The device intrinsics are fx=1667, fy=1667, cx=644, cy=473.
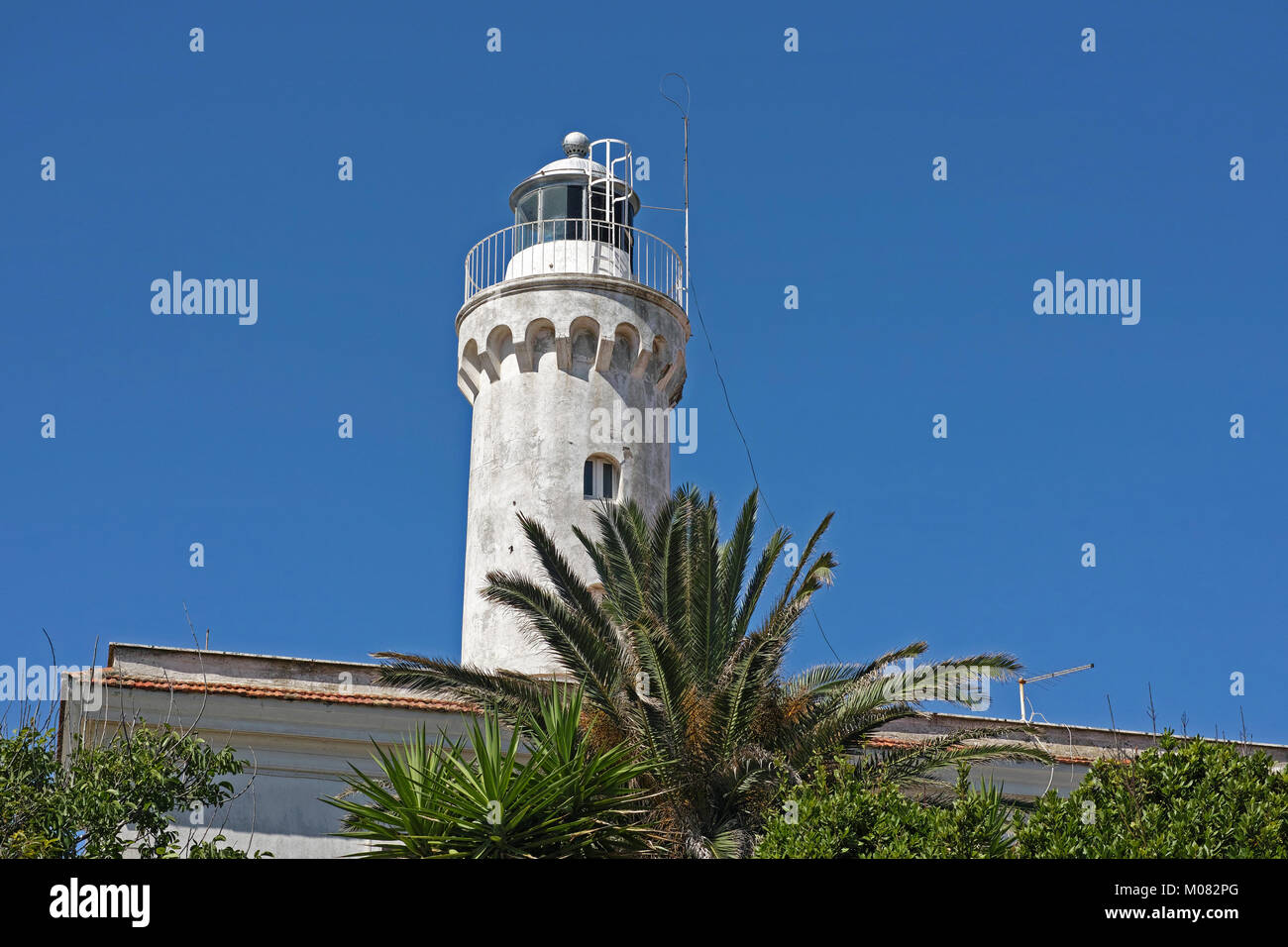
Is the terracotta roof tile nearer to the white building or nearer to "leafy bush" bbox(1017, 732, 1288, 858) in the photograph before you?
the white building

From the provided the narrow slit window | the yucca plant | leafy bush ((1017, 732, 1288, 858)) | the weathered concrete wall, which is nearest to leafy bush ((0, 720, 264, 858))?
the yucca plant

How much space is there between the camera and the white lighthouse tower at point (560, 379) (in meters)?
25.4

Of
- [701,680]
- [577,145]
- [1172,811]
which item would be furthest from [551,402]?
[1172,811]

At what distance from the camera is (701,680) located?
17.7m

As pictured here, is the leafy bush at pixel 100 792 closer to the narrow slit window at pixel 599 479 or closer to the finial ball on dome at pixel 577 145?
the narrow slit window at pixel 599 479

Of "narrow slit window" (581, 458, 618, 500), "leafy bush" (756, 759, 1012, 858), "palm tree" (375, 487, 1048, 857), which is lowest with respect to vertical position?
"leafy bush" (756, 759, 1012, 858)

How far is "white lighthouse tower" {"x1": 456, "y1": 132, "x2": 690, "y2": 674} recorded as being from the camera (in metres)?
25.4

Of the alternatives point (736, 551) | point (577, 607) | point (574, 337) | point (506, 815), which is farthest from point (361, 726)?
point (574, 337)

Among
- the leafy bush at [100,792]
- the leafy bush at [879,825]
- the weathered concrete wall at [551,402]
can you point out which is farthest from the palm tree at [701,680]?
the weathered concrete wall at [551,402]

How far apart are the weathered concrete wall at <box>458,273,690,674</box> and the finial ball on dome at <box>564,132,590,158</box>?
9.79 ft

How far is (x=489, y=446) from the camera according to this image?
26266 mm

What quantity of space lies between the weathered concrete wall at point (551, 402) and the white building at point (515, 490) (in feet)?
0.09

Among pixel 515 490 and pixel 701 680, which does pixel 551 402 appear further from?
pixel 701 680

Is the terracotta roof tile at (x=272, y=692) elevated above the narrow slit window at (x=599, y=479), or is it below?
below
